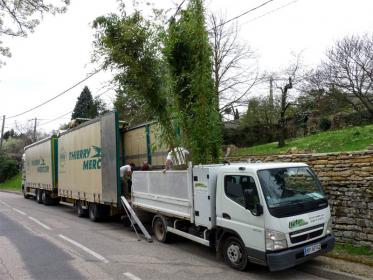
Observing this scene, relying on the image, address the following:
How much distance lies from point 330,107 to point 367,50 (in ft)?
13.1

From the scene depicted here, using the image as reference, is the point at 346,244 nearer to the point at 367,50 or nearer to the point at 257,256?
the point at 257,256

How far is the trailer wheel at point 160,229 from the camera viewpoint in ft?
30.3

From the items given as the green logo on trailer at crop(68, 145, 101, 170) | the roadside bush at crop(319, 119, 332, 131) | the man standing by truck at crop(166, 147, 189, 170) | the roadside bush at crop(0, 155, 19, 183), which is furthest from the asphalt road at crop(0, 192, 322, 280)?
the roadside bush at crop(0, 155, 19, 183)

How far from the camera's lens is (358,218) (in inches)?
294

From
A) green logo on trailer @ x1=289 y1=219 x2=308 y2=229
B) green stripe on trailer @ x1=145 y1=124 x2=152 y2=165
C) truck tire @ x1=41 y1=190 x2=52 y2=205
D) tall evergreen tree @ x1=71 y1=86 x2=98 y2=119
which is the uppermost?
tall evergreen tree @ x1=71 y1=86 x2=98 y2=119

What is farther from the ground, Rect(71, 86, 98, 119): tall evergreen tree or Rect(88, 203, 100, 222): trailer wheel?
Rect(71, 86, 98, 119): tall evergreen tree

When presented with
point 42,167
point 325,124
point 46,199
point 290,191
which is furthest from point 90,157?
point 325,124

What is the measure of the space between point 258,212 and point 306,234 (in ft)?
3.07

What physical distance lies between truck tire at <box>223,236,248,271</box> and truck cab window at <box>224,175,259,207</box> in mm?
722

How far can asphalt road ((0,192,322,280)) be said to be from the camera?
6.80m

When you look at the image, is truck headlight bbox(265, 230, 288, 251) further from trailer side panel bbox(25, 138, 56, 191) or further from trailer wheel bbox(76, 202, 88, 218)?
trailer side panel bbox(25, 138, 56, 191)

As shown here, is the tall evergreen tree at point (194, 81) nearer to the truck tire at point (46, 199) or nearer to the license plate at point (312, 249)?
the license plate at point (312, 249)

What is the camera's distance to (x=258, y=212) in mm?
6211

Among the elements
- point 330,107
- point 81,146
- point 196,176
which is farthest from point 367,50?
point 196,176
